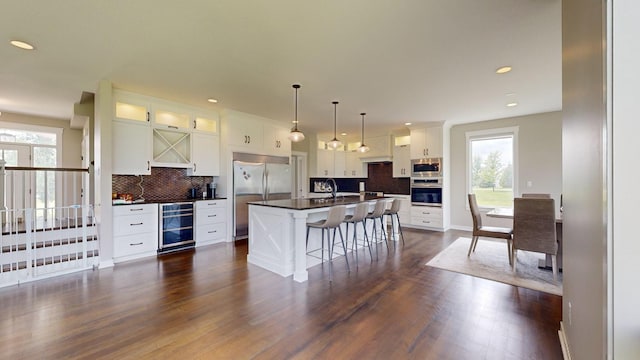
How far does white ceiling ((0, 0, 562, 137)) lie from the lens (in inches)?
84.3

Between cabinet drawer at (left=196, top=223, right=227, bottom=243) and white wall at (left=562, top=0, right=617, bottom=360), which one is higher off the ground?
white wall at (left=562, top=0, right=617, bottom=360)

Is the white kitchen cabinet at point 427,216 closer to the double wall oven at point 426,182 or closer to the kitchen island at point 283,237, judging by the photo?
the double wall oven at point 426,182

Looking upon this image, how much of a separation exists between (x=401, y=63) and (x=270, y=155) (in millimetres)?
3785

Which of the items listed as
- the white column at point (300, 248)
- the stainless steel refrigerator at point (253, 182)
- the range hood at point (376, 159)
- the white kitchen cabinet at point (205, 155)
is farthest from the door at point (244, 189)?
the range hood at point (376, 159)

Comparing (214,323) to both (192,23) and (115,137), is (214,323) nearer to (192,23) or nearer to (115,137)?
(192,23)

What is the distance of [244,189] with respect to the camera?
18.1 ft

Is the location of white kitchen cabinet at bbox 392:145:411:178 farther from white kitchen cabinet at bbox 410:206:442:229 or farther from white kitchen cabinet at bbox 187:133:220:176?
white kitchen cabinet at bbox 187:133:220:176

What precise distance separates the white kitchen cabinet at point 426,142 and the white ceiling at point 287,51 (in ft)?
6.01

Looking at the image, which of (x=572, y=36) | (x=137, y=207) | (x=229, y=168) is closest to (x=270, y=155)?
(x=229, y=168)

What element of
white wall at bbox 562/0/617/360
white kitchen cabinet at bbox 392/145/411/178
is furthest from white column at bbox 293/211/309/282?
white kitchen cabinet at bbox 392/145/411/178

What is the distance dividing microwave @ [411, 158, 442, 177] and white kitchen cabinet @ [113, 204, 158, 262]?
5.81m

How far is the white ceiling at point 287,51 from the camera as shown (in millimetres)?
2141

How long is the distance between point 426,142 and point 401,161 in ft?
2.68

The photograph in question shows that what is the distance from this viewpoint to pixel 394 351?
191 centimetres
